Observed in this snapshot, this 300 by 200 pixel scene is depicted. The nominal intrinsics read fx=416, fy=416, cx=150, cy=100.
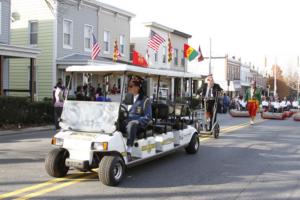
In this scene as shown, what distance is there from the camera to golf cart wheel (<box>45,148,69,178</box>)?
23.9 ft

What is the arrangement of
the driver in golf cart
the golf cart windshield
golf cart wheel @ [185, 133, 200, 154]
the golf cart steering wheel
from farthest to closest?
golf cart wheel @ [185, 133, 200, 154] < the driver in golf cart < the golf cart steering wheel < the golf cart windshield

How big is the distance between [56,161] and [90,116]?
1.00 metres

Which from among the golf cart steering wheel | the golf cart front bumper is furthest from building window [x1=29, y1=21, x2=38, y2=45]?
the golf cart front bumper

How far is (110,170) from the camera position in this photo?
22.3ft

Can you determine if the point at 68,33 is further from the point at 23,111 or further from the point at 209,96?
the point at 209,96

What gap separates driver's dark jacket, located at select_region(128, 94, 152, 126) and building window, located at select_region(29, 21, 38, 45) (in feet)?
61.2

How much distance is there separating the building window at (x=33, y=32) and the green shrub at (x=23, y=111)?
29.2 ft

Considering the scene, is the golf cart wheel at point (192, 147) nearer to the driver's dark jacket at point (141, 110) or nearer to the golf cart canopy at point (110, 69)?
the driver's dark jacket at point (141, 110)

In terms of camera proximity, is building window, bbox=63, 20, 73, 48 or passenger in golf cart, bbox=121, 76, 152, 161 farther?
building window, bbox=63, 20, 73, 48

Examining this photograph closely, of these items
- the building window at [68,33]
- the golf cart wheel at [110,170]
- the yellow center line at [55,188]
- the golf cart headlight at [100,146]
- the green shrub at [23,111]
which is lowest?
the yellow center line at [55,188]

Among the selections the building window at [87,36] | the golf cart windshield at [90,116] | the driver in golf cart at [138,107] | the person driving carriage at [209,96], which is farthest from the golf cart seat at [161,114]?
the building window at [87,36]

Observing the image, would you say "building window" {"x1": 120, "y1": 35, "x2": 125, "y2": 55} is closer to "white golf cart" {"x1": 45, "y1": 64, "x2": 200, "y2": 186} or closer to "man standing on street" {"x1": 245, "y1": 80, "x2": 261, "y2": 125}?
"man standing on street" {"x1": 245, "y1": 80, "x2": 261, "y2": 125}

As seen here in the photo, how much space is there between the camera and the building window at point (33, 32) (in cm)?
2555

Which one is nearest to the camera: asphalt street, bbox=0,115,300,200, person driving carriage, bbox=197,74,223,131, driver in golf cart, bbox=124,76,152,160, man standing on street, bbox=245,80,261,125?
asphalt street, bbox=0,115,300,200
